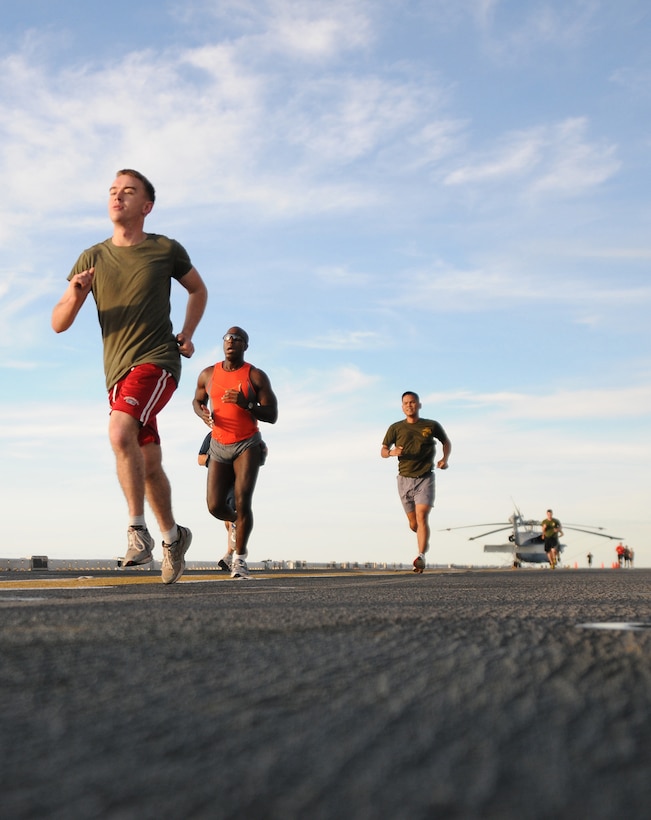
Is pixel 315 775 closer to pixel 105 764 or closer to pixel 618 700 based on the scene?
pixel 105 764

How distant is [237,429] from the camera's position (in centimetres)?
740

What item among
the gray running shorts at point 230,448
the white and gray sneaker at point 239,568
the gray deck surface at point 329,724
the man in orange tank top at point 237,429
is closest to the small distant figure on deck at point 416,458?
the man in orange tank top at point 237,429

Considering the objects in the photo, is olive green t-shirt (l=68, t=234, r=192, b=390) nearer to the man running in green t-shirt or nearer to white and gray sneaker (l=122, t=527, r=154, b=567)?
the man running in green t-shirt

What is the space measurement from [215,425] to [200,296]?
2.16m

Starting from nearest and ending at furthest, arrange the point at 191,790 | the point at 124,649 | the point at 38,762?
the point at 191,790 → the point at 38,762 → the point at 124,649

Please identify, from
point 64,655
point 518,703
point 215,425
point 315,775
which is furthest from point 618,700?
point 215,425

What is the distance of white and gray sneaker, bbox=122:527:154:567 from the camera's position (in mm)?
4617

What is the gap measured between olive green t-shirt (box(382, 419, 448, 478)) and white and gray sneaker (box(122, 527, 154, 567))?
22.4 feet

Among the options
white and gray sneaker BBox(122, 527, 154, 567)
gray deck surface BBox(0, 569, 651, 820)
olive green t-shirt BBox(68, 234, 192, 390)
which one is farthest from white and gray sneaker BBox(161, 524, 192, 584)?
gray deck surface BBox(0, 569, 651, 820)

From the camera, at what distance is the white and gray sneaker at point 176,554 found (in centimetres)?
510

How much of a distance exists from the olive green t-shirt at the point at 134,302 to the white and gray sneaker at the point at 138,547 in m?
0.86

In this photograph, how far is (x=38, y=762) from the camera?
827mm

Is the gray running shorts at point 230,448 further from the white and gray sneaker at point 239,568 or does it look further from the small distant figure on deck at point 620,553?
the small distant figure on deck at point 620,553

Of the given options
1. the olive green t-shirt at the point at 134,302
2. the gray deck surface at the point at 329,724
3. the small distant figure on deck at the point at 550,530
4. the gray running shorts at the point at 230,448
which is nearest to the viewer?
the gray deck surface at the point at 329,724
